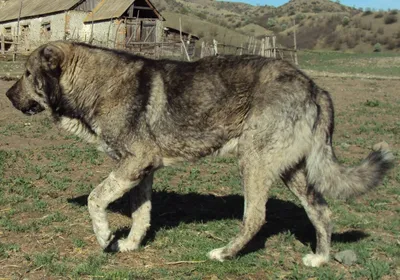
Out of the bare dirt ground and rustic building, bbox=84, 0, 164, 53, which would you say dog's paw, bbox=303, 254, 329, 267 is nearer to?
the bare dirt ground

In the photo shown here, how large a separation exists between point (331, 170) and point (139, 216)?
82.0 inches

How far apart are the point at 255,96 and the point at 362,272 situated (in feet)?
6.48

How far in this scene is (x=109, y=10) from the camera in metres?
41.2

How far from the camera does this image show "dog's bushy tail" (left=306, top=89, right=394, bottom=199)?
5070 millimetres

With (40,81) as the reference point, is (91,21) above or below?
below

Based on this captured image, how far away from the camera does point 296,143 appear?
4.91 m

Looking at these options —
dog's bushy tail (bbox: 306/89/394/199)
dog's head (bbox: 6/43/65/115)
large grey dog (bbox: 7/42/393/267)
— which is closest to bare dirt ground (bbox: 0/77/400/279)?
large grey dog (bbox: 7/42/393/267)

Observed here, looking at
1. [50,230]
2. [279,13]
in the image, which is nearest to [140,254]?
[50,230]

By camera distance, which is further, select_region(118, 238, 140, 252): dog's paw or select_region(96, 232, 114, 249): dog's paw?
select_region(118, 238, 140, 252): dog's paw

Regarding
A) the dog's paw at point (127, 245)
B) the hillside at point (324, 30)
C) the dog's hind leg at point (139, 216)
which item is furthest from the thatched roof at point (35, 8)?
the dog's paw at point (127, 245)

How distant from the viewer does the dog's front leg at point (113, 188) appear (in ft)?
16.3

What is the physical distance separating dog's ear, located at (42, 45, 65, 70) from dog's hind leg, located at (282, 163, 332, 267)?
2.61 meters

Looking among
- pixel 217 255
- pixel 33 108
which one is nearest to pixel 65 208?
pixel 33 108

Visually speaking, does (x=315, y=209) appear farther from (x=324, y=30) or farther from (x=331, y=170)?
(x=324, y=30)
